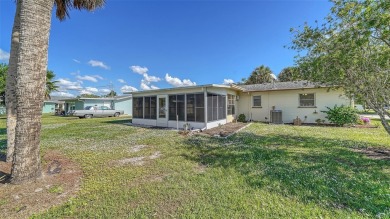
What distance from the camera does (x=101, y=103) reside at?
2834 cm

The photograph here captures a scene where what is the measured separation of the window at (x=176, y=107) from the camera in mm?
11578

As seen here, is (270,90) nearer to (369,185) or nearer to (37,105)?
(369,185)

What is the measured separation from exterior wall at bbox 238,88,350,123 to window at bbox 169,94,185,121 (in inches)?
267

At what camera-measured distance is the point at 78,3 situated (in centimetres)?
645

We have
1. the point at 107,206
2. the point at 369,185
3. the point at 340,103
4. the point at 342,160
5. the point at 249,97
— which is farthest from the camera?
the point at 249,97

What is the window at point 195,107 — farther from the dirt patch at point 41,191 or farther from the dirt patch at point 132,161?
the dirt patch at point 41,191

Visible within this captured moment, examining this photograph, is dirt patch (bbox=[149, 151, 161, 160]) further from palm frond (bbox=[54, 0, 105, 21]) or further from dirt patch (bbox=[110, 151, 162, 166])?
palm frond (bbox=[54, 0, 105, 21])

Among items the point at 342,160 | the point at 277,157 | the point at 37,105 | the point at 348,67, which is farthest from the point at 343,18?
the point at 37,105

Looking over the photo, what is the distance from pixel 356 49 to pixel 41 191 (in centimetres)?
832

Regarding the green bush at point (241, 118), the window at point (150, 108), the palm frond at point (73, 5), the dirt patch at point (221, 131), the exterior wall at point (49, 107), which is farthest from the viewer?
the exterior wall at point (49, 107)

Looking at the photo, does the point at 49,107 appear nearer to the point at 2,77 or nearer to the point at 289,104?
the point at 2,77

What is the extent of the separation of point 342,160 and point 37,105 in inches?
312

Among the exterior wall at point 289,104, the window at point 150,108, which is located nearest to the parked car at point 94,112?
the window at point 150,108

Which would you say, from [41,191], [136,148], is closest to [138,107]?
[136,148]
